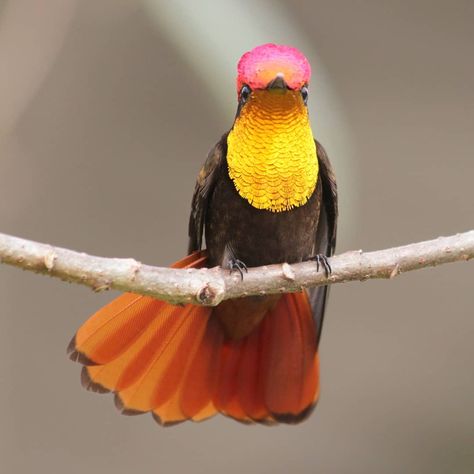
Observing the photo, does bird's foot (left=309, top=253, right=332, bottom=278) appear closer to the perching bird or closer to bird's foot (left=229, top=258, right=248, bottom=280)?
the perching bird

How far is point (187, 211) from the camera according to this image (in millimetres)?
3848

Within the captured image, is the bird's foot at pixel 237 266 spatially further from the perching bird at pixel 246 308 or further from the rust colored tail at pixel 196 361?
the rust colored tail at pixel 196 361

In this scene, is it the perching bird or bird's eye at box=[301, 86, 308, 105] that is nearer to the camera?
bird's eye at box=[301, 86, 308, 105]

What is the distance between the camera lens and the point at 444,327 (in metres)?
3.77

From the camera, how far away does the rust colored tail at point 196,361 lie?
2.54 m

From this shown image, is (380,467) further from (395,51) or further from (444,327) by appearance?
(395,51)

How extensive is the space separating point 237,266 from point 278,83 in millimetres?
517

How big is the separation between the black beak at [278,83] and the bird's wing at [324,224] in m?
0.45

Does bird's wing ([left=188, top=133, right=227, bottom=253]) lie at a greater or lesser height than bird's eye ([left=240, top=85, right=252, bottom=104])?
lesser

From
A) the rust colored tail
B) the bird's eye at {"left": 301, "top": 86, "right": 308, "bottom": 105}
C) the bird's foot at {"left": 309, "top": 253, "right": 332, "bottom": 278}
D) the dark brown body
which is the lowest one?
the rust colored tail

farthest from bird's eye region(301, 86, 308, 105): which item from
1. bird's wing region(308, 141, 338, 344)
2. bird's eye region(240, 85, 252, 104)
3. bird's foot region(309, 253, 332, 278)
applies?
bird's foot region(309, 253, 332, 278)

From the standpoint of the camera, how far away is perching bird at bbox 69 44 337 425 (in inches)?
95.1

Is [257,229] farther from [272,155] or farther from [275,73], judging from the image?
[275,73]

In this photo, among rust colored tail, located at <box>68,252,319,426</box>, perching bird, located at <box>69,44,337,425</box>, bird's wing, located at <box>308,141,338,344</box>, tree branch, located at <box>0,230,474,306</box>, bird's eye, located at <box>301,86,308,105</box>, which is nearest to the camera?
tree branch, located at <box>0,230,474,306</box>
